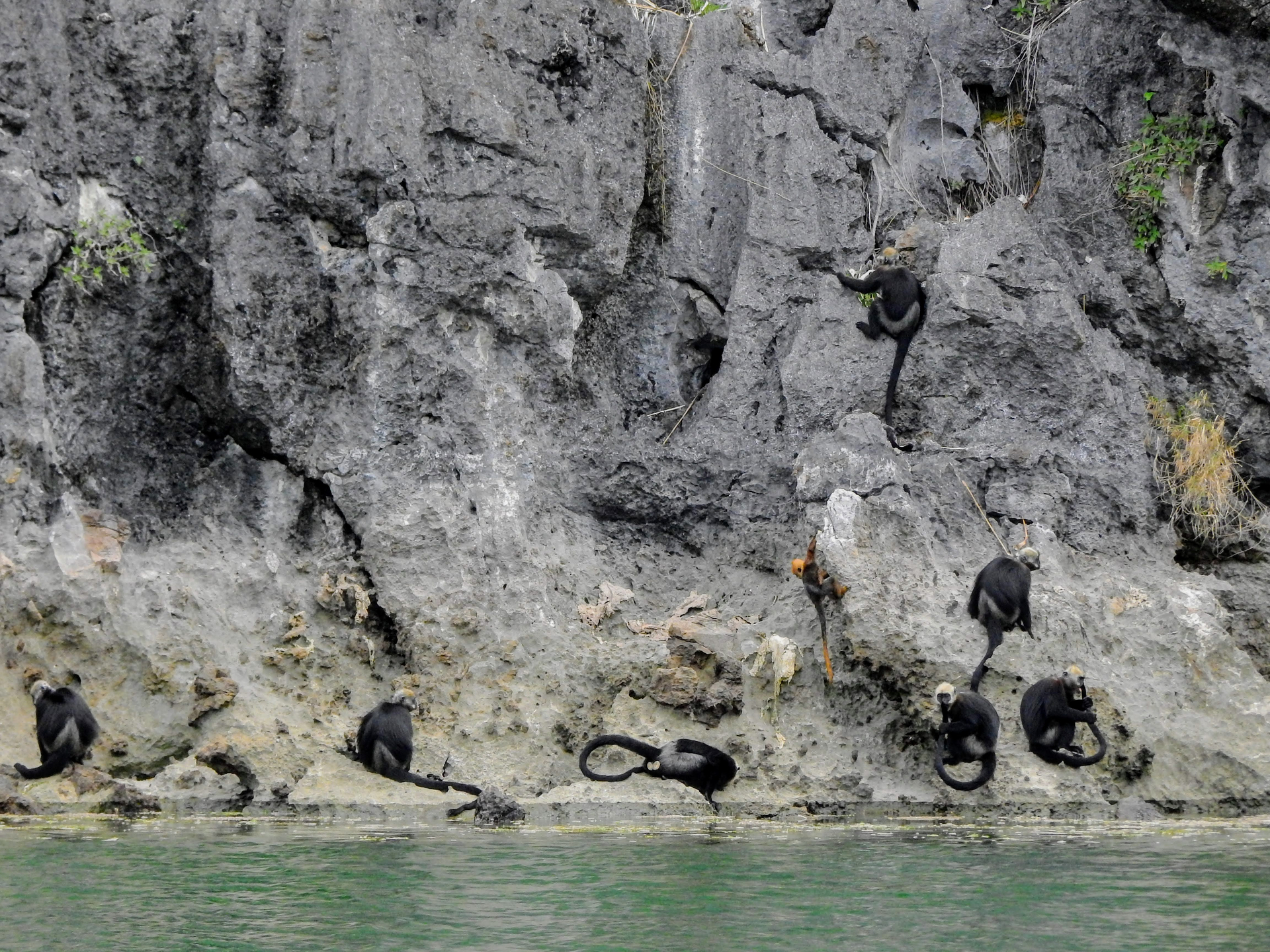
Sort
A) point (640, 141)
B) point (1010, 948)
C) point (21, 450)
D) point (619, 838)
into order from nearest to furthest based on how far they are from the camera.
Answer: point (1010, 948) → point (619, 838) → point (21, 450) → point (640, 141)

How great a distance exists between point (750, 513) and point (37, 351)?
605cm

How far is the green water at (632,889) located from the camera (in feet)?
20.2

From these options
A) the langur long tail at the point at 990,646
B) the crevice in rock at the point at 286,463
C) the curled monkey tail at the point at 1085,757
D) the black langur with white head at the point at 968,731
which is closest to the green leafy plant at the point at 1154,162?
the langur long tail at the point at 990,646

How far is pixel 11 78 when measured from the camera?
12344 millimetres

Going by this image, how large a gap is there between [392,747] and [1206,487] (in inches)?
286

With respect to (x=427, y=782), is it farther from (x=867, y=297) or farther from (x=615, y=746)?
(x=867, y=297)

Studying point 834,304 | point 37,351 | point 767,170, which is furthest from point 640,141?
point 37,351

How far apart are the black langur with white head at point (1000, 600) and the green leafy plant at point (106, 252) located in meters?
7.39

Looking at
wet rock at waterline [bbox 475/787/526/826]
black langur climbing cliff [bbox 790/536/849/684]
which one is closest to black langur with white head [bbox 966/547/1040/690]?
black langur climbing cliff [bbox 790/536/849/684]

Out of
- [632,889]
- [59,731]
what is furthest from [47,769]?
[632,889]

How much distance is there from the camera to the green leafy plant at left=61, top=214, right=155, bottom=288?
40.8ft

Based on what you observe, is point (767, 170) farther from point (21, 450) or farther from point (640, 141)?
point (21, 450)

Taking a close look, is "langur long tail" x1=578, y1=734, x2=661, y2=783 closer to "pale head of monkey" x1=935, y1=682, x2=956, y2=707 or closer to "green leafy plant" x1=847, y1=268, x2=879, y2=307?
"pale head of monkey" x1=935, y1=682, x2=956, y2=707

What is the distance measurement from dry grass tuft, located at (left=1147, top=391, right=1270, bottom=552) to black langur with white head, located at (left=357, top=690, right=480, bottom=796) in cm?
673
